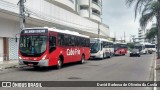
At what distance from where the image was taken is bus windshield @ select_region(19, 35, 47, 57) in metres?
21.3

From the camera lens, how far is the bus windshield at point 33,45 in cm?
2134

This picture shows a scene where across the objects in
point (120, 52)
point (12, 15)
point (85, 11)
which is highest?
point (85, 11)

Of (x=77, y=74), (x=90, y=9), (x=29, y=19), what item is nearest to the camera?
(x=77, y=74)

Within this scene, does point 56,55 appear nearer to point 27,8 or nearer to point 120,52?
point 27,8

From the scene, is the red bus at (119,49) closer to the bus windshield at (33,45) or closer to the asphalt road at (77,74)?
the asphalt road at (77,74)

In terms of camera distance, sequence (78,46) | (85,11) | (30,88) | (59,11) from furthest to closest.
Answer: (85,11) < (59,11) < (78,46) < (30,88)

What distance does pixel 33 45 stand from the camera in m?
21.5

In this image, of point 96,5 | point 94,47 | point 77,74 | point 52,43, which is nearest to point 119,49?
point 94,47

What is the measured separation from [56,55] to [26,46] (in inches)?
95.8

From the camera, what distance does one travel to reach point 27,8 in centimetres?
3403

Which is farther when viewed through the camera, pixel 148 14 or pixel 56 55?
pixel 148 14

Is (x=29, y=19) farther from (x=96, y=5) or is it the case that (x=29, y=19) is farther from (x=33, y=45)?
(x=96, y=5)

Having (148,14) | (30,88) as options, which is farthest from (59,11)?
(30,88)

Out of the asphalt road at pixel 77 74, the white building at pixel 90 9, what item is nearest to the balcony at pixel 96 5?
the white building at pixel 90 9
